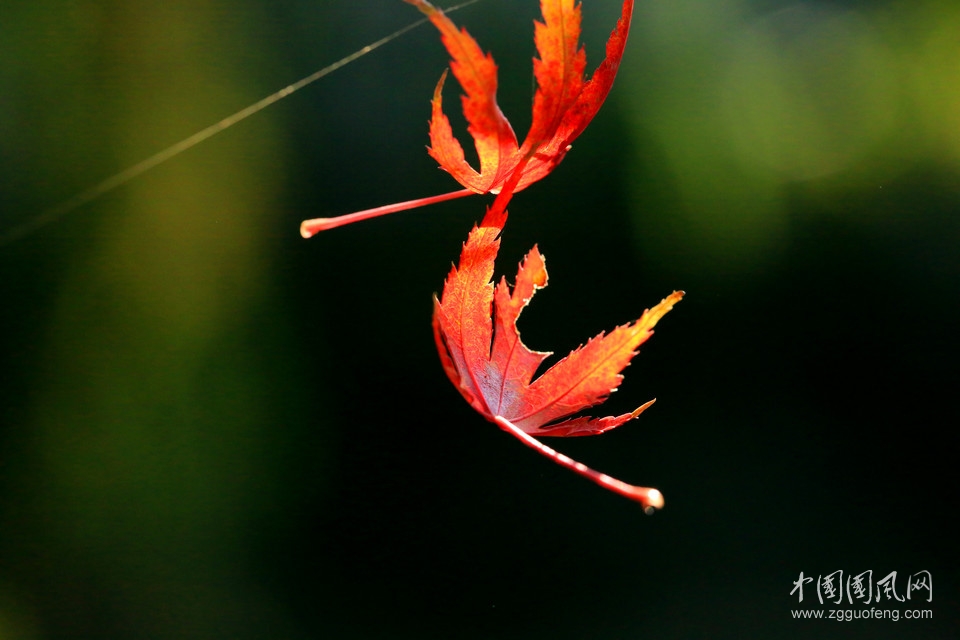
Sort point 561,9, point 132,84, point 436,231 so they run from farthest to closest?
point 436,231 < point 132,84 < point 561,9

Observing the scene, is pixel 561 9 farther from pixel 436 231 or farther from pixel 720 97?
pixel 720 97

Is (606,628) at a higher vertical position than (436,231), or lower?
lower

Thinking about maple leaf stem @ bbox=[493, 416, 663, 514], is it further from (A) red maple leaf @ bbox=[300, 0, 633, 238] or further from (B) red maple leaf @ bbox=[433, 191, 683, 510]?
(A) red maple leaf @ bbox=[300, 0, 633, 238]

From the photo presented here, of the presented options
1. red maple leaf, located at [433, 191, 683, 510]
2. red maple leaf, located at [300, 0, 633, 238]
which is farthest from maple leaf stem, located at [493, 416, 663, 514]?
red maple leaf, located at [300, 0, 633, 238]

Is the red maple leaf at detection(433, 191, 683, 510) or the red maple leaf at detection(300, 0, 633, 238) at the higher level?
the red maple leaf at detection(300, 0, 633, 238)

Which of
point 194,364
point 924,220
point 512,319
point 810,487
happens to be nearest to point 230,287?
point 194,364

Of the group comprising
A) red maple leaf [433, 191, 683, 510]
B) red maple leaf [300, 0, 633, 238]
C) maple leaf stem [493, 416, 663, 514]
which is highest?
red maple leaf [300, 0, 633, 238]
